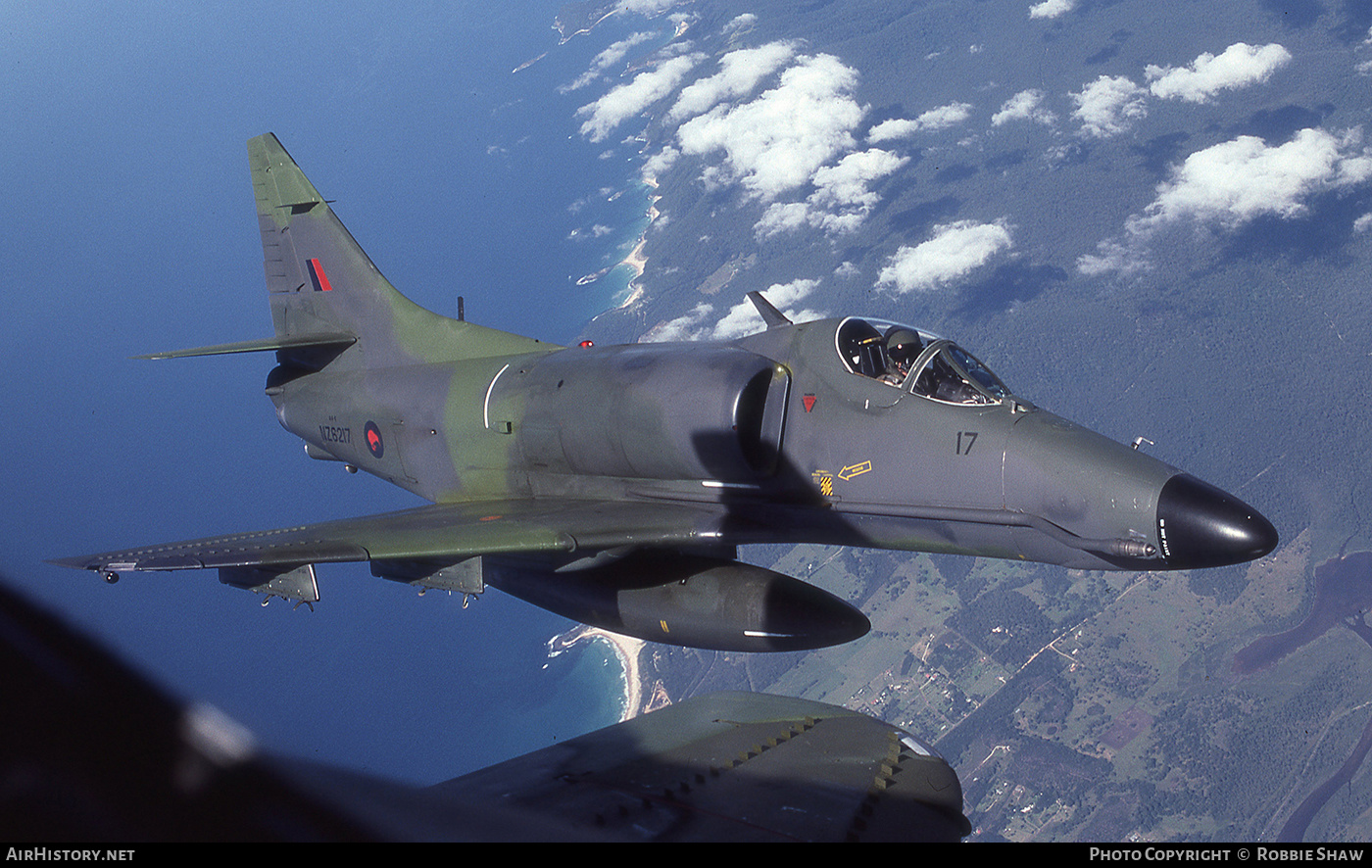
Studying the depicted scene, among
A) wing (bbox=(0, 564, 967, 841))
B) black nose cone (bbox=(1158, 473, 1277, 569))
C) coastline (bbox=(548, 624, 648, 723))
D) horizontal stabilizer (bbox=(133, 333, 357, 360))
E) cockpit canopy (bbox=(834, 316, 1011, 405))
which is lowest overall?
coastline (bbox=(548, 624, 648, 723))

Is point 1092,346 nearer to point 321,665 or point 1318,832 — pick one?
point 1318,832

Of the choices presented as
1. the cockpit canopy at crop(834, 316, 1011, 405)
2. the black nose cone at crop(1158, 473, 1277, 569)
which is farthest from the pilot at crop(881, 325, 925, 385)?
the black nose cone at crop(1158, 473, 1277, 569)

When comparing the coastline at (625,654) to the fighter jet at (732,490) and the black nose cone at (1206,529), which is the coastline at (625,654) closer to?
the fighter jet at (732,490)

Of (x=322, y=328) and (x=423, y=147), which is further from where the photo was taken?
(x=423, y=147)

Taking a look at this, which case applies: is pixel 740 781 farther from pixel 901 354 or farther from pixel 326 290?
pixel 326 290

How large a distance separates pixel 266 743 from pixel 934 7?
163 meters

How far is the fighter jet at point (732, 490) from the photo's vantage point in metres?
7.10

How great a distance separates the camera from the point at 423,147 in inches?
3307

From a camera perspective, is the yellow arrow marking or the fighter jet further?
the yellow arrow marking

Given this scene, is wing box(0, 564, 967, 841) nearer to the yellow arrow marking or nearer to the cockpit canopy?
the yellow arrow marking

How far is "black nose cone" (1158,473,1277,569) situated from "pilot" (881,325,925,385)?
254 cm

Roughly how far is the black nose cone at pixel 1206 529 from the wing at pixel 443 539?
418 centimetres

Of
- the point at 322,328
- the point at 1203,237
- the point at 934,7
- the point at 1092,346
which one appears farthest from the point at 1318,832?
the point at 934,7

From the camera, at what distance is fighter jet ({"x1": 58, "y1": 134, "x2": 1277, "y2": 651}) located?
7098 mm
